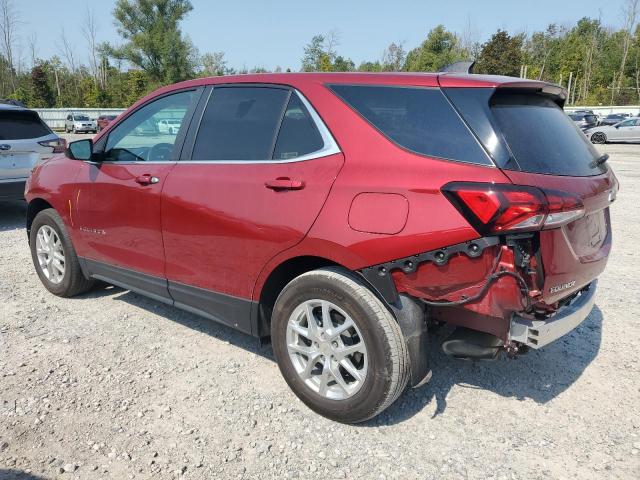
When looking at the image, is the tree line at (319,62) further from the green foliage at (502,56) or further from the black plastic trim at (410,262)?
the black plastic trim at (410,262)

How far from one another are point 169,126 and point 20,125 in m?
5.03

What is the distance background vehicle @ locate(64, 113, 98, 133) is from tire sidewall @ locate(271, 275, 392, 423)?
4025 cm

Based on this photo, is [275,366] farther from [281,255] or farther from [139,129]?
[139,129]

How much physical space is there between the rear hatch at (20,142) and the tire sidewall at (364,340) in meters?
6.02

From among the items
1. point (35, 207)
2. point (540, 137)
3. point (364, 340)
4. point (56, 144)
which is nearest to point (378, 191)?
point (364, 340)

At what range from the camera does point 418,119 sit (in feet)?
8.27

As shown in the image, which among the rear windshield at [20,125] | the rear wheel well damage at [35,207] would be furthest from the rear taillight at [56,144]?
the rear wheel well damage at [35,207]

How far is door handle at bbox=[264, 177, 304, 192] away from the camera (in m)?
2.72

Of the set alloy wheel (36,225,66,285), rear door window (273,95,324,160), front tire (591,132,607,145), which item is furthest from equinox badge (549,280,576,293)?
front tire (591,132,607,145)

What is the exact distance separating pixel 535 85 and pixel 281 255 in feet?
5.35

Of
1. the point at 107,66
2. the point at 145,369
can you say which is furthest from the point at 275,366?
the point at 107,66

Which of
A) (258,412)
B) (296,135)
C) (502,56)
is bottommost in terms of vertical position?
(258,412)

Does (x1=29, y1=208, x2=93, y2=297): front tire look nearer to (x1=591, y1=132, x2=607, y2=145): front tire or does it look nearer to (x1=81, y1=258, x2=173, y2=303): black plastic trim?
(x1=81, y1=258, x2=173, y2=303): black plastic trim

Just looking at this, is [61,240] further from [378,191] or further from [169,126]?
[378,191]
